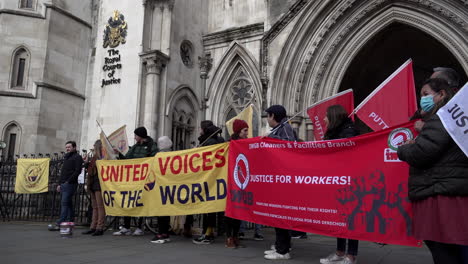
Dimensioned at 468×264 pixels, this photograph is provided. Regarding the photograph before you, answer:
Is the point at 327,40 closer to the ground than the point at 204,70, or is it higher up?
higher up

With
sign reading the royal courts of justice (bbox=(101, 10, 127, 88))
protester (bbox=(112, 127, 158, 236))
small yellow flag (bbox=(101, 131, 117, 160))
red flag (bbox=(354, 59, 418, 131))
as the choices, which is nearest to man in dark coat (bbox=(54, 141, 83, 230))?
small yellow flag (bbox=(101, 131, 117, 160))

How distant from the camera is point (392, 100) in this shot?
5.46 meters

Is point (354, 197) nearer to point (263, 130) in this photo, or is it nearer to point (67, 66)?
point (263, 130)

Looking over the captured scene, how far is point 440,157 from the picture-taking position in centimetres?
310

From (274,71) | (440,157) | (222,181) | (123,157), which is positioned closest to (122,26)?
(274,71)

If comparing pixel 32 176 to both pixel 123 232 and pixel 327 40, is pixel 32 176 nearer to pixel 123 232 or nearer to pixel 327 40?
pixel 123 232

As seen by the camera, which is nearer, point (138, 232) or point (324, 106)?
point (324, 106)

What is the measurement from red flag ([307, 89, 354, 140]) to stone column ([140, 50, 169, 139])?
26.1 ft

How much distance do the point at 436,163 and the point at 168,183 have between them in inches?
193

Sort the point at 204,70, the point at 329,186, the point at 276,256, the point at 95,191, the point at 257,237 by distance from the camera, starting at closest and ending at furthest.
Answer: the point at 329,186 → the point at 276,256 → the point at 257,237 → the point at 95,191 → the point at 204,70

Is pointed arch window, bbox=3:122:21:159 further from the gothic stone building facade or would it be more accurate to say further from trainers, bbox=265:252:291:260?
trainers, bbox=265:252:291:260

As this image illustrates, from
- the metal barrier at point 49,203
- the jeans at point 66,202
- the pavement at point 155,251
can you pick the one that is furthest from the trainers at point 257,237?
the jeans at point 66,202

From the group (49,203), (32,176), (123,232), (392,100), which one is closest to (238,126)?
(392,100)

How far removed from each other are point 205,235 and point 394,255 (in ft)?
10.1
